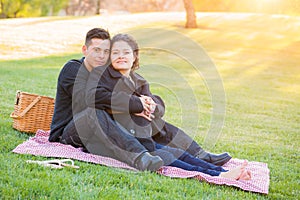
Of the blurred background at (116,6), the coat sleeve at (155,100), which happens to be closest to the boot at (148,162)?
the coat sleeve at (155,100)

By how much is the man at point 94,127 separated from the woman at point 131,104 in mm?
115

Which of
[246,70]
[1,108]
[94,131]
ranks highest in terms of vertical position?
[94,131]

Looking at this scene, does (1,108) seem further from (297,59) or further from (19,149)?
(297,59)

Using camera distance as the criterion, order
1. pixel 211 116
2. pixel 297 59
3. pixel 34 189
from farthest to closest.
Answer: pixel 297 59
pixel 211 116
pixel 34 189

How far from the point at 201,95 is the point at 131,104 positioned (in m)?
5.62

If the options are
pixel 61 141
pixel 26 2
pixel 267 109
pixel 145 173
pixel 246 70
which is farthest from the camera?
pixel 26 2

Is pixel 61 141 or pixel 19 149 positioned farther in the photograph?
pixel 61 141

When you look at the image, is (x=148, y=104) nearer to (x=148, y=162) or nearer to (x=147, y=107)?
(x=147, y=107)

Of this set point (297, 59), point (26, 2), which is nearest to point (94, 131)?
point (297, 59)

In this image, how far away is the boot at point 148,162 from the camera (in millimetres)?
3373

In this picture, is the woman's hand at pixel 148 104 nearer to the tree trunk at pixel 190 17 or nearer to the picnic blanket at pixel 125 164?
the picnic blanket at pixel 125 164

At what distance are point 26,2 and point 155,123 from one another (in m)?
23.5

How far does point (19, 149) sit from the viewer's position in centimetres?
360

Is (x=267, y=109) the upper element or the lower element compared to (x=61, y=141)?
lower
